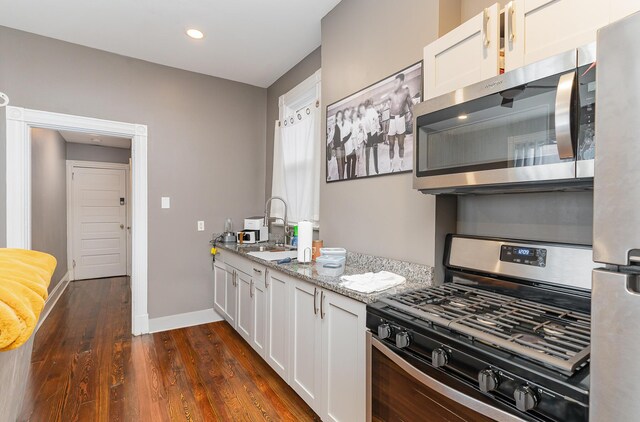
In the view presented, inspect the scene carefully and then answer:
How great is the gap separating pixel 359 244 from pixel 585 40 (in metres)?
1.45

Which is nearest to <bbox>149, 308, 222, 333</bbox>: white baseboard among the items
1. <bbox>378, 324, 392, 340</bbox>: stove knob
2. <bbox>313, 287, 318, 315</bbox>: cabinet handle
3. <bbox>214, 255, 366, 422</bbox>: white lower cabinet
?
<bbox>214, 255, 366, 422</bbox>: white lower cabinet

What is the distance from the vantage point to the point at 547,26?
41.7 inches

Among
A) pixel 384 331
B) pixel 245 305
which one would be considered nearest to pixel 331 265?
pixel 384 331

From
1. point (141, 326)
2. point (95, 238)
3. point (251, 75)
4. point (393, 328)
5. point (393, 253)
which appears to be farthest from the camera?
point (95, 238)

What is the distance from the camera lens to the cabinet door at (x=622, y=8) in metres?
0.87

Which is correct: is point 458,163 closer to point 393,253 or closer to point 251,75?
point 393,253

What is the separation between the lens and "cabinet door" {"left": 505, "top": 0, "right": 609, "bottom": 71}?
3.13 ft

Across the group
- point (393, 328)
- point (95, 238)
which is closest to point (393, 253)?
point (393, 328)

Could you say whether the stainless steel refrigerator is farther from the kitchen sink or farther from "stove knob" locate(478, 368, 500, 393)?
the kitchen sink

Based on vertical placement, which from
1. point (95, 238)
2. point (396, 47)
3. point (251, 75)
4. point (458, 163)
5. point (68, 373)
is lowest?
point (68, 373)

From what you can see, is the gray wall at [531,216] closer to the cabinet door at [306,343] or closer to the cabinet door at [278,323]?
the cabinet door at [306,343]

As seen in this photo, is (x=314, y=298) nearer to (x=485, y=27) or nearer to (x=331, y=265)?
(x=331, y=265)

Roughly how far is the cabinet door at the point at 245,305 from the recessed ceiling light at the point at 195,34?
2.04 m

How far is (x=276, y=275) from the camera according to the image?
215cm
